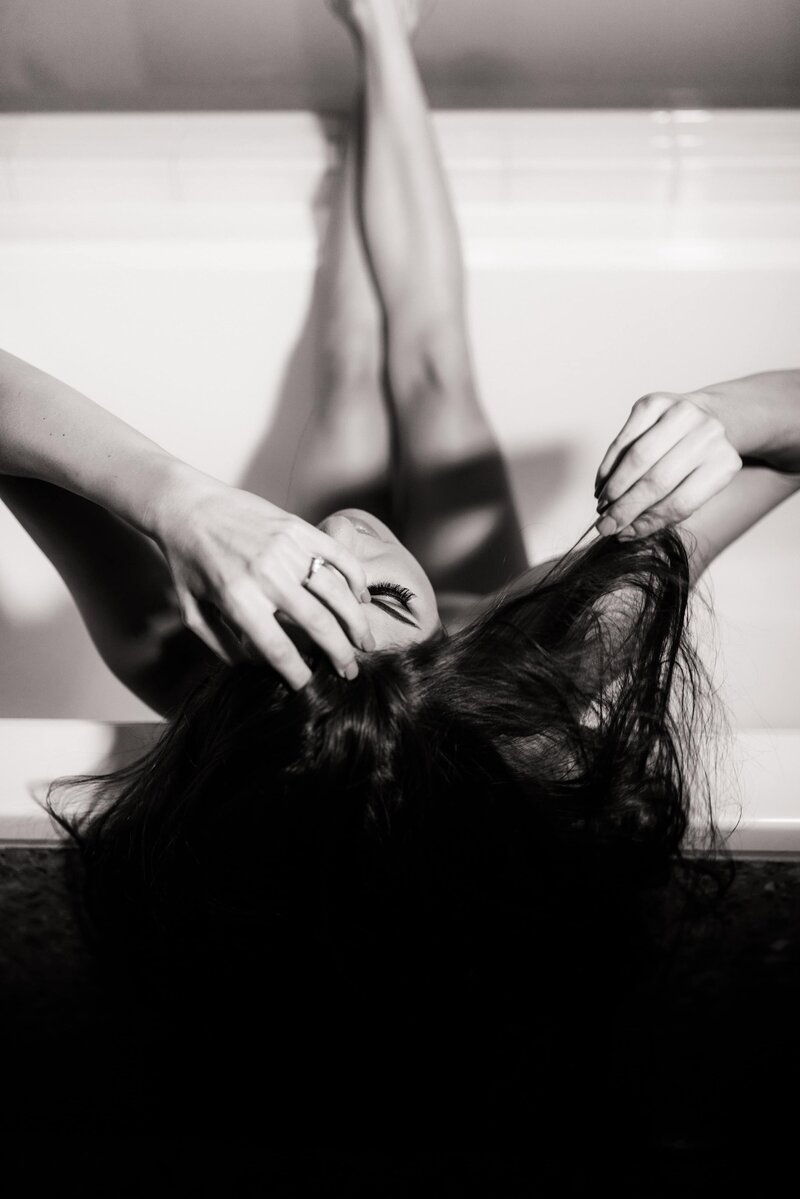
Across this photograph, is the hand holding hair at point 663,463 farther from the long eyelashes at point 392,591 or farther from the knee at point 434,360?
the knee at point 434,360

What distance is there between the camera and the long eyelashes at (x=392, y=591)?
1.89 feet

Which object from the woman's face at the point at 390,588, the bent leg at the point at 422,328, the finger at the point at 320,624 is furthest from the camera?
the bent leg at the point at 422,328

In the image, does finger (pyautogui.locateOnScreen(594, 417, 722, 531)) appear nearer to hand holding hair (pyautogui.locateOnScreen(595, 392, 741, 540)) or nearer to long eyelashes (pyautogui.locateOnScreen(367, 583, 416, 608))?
hand holding hair (pyautogui.locateOnScreen(595, 392, 741, 540))

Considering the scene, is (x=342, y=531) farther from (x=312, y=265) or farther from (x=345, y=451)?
(x=312, y=265)

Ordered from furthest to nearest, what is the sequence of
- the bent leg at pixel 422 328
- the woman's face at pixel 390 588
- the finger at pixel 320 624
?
the bent leg at pixel 422 328
the woman's face at pixel 390 588
the finger at pixel 320 624

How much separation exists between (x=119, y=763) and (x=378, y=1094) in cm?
34

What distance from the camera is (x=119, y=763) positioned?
0.54 m

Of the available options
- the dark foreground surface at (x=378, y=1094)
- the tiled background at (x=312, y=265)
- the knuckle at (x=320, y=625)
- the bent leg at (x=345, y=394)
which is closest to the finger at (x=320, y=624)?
the knuckle at (x=320, y=625)

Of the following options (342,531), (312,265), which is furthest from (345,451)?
(342,531)

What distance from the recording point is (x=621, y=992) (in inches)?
24.2

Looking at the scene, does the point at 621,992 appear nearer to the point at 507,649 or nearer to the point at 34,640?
the point at 507,649

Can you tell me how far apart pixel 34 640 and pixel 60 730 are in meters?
0.58

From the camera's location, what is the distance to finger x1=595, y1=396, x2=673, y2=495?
1.62 ft

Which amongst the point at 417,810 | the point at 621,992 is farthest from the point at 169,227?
the point at 621,992
